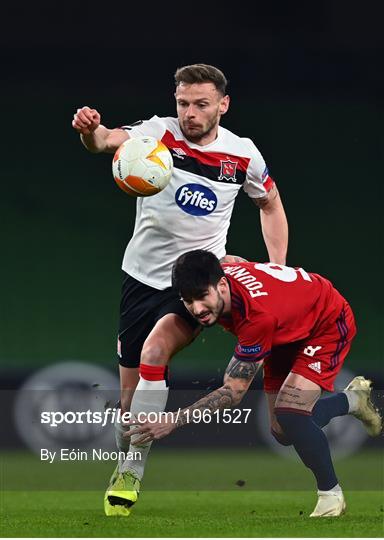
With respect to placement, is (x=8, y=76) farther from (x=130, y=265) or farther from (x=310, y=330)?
(x=310, y=330)

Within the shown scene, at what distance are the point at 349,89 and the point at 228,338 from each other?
103 inches

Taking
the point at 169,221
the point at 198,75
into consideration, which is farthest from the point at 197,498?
the point at 198,75

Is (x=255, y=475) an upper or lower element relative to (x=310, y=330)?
lower

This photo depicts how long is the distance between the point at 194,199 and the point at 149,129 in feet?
1.43

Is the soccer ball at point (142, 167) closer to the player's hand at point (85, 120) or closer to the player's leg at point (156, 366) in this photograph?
the player's hand at point (85, 120)

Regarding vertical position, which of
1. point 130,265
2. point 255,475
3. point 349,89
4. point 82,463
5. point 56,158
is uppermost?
point 130,265

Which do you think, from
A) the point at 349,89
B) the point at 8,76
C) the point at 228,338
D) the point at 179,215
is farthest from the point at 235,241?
the point at 179,215

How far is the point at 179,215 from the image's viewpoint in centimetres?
673

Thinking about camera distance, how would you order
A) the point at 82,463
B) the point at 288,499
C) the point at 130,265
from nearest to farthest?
the point at 130,265 → the point at 288,499 → the point at 82,463

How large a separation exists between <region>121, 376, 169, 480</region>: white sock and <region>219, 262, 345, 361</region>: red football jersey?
573 mm

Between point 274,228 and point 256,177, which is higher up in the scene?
point 256,177

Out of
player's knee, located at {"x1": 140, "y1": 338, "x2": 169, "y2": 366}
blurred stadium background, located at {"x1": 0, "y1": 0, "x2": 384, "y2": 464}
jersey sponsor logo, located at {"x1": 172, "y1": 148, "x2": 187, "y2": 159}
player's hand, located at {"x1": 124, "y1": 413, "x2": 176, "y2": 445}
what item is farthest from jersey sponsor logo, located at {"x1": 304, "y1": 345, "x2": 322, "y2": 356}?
blurred stadium background, located at {"x1": 0, "y1": 0, "x2": 384, "y2": 464}

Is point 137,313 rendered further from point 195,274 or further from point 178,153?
point 195,274

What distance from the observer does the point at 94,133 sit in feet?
21.2
